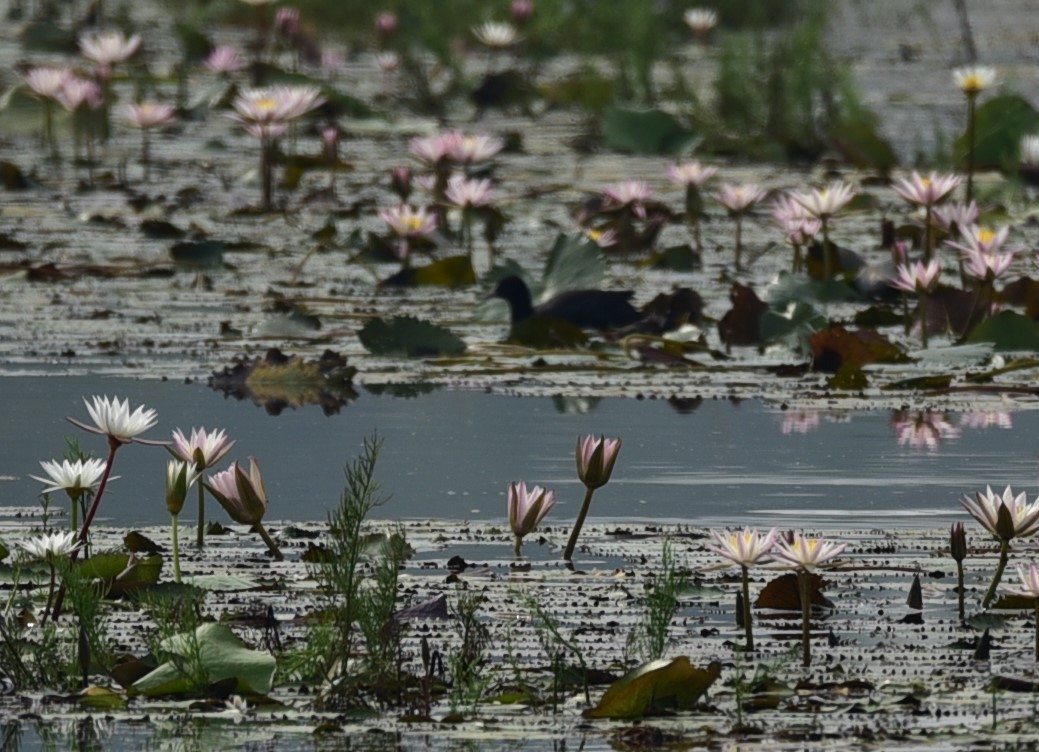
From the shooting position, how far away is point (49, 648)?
8.61 ft

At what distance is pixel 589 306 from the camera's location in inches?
223

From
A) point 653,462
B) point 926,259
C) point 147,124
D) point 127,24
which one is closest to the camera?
point 653,462

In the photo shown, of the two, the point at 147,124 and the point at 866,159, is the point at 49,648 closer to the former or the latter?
the point at 147,124

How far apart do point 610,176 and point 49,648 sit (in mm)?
6740

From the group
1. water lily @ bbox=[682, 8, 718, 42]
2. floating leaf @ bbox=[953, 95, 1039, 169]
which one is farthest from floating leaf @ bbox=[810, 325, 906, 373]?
water lily @ bbox=[682, 8, 718, 42]

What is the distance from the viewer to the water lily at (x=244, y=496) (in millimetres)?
3211

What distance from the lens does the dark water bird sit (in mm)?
5633

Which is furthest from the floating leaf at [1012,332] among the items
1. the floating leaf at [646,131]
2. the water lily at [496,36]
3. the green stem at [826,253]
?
the water lily at [496,36]

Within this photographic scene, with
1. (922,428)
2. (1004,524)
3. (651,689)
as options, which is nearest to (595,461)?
(1004,524)

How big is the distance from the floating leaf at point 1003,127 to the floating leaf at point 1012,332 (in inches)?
144

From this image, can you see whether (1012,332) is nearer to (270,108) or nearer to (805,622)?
(805,622)

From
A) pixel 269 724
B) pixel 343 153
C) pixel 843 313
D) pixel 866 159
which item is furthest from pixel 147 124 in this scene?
pixel 269 724

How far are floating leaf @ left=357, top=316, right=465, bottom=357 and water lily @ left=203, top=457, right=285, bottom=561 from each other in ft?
6.41

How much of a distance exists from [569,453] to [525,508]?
91 cm
